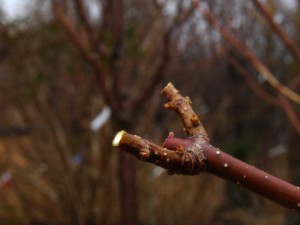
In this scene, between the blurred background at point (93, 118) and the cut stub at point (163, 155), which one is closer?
the cut stub at point (163, 155)

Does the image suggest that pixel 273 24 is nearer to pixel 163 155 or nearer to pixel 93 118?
pixel 163 155

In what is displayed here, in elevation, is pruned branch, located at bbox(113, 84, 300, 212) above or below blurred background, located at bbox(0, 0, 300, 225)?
below

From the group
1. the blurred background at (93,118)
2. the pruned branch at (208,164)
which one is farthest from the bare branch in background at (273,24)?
the blurred background at (93,118)

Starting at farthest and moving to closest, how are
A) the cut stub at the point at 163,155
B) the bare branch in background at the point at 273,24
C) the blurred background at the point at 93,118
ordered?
the blurred background at the point at 93,118 < the bare branch in background at the point at 273,24 < the cut stub at the point at 163,155

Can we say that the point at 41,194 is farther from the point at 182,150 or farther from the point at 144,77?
the point at 182,150

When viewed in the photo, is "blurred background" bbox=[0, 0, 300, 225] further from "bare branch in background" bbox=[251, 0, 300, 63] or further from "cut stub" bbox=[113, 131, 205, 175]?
"cut stub" bbox=[113, 131, 205, 175]

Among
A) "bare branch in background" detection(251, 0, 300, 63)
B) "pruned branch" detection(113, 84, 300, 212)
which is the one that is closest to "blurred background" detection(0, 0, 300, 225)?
"bare branch in background" detection(251, 0, 300, 63)

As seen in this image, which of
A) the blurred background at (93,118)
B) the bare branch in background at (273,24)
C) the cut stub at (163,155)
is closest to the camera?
the cut stub at (163,155)

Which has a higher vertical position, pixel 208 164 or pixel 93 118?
pixel 93 118

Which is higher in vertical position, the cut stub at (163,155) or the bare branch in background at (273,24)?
the bare branch in background at (273,24)

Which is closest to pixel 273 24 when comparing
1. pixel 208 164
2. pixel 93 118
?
pixel 208 164

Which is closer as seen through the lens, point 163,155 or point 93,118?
point 163,155

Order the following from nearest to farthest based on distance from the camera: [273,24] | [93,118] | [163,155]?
[163,155], [273,24], [93,118]

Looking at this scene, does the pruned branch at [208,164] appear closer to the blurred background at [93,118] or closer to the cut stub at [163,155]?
the cut stub at [163,155]
